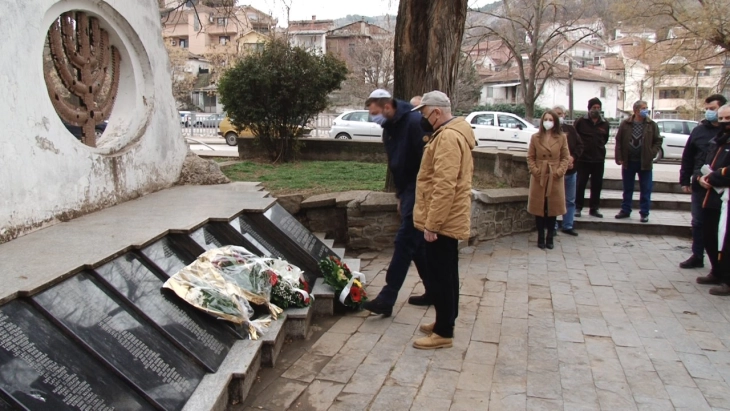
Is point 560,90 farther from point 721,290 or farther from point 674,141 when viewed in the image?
point 721,290

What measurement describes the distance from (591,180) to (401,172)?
502 cm

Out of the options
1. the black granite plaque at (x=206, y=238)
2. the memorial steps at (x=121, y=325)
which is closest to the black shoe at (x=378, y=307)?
the memorial steps at (x=121, y=325)

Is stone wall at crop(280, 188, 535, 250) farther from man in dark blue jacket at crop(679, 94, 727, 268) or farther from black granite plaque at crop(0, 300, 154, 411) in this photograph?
black granite plaque at crop(0, 300, 154, 411)

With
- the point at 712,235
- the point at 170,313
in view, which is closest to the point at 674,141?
the point at 712,235

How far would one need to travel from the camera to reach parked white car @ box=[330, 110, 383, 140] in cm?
2033

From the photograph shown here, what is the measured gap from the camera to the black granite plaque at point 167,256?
403 cm

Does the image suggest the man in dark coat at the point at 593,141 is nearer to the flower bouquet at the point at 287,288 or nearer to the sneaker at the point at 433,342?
the sneaker at the point at 433,342

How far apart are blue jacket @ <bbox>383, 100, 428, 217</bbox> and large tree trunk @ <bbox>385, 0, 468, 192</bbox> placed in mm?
2539

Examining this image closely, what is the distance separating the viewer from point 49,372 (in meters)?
2.65

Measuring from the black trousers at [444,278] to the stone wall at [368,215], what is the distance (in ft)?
8.93

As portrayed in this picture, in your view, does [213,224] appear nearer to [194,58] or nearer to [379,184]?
[379,184]

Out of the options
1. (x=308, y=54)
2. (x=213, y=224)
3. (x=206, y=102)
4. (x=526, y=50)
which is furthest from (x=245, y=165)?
(x=206, y=102)

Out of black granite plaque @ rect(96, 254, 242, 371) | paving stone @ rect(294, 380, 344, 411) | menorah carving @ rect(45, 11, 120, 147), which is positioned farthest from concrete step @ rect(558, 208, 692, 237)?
menorah carving @ rect(45, 11, 120, 147)

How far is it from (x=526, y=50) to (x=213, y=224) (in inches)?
1138
